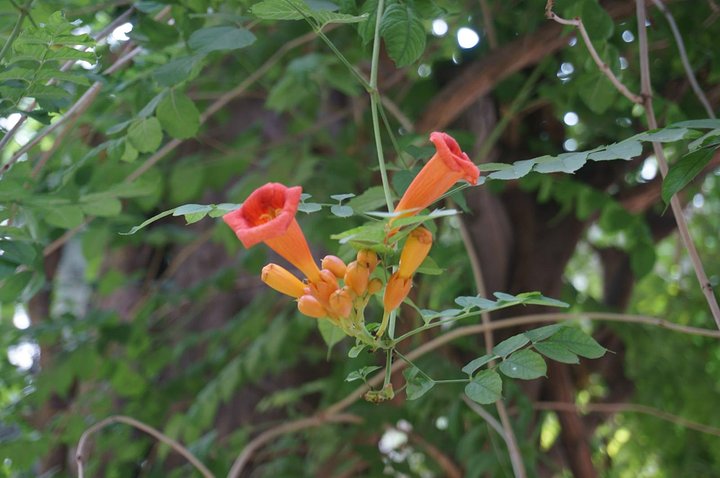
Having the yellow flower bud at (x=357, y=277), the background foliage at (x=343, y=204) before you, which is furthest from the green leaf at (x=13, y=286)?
the yellow flower bud at (x=357, y=277)

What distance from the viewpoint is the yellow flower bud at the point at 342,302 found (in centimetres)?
76

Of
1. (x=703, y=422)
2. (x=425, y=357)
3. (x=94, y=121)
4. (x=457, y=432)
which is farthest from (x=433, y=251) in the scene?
(x=703, y=422)

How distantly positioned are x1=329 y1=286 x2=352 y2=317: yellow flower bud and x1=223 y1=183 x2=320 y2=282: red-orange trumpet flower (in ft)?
0.13

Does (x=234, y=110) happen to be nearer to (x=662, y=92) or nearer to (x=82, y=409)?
(x=82, y=409)

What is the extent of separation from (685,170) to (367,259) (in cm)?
38

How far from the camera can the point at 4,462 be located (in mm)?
1772

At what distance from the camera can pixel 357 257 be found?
0.78 m

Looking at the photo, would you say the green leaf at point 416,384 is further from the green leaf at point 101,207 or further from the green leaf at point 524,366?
the green leaf at point 101,207

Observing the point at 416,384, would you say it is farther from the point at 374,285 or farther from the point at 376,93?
the point at 376,93

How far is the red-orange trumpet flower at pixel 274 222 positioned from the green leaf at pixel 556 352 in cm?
25

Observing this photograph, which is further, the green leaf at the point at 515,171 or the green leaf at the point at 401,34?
the green leaf at the point at 401,34

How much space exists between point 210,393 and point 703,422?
1.40 m

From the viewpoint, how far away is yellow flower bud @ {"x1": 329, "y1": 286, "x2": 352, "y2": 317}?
29.8 inches

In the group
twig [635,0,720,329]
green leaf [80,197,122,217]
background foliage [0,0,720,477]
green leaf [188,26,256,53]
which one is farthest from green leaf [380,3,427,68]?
green leaf [80,197,122,217]
